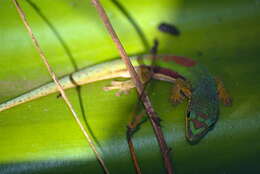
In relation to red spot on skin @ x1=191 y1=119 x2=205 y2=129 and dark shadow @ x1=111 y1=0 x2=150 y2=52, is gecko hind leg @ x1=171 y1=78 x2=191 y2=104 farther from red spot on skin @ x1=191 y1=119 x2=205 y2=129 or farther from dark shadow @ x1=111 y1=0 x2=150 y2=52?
dark shadow @ x1=111 y1=0 x2=150 y2=52

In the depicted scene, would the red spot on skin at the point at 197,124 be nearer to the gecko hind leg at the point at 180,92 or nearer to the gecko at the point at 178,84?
the gecko at the point at 178,84

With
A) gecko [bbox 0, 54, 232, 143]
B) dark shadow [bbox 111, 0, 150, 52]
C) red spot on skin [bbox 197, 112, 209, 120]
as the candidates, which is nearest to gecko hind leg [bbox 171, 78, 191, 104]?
gecko [bbox 0, 54, 232, 143]

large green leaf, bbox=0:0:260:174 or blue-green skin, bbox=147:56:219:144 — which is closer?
large green leaf, bbox=0:0:260:174

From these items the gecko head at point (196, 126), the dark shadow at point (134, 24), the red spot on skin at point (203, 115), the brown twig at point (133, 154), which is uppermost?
the dark shadow at point (134, 24)

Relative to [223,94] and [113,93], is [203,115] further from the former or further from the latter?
[113,93]

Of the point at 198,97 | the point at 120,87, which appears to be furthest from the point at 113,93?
the point at 198,97

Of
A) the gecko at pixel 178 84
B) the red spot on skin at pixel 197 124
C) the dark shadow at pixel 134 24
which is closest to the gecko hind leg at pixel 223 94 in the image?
the gecko at pixel 178 84

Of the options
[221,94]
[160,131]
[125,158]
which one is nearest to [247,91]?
[221,94]
